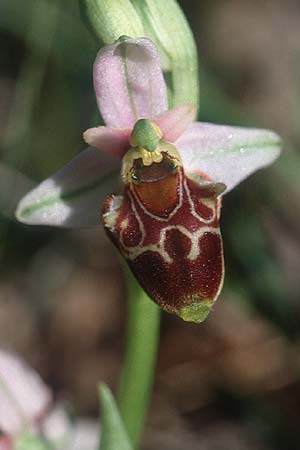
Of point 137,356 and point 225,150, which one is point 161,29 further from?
point 137,356

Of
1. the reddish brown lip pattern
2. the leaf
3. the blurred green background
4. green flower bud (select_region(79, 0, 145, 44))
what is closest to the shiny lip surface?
the reddish brown lip pattern

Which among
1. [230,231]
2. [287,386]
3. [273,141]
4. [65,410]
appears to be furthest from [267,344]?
[273,141]

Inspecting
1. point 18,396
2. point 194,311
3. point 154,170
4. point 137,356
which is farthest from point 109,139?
point 18,396

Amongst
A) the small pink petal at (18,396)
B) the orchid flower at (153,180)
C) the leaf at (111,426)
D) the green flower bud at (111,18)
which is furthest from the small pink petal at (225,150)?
the small pink petal at (18,396)

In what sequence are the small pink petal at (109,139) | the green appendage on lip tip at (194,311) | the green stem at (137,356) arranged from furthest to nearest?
the green stem at (137,356) → the small pink petal at (109,139) → the green appendage on lip tip at (194,311)

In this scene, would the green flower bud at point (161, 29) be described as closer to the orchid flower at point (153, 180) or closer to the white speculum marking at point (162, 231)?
the orchid flower at point (153, 180)

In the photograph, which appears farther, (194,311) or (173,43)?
(173,43)

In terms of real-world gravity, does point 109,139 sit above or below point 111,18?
below
